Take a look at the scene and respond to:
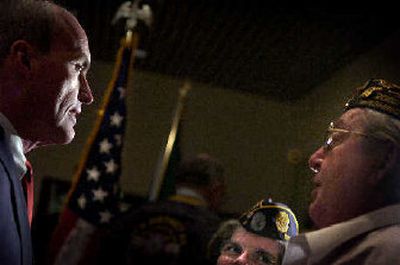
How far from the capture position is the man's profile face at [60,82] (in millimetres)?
1175

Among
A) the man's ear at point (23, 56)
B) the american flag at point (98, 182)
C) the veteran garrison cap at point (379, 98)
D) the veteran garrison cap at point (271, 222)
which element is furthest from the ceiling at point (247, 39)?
the man's ear at point (23, 56)

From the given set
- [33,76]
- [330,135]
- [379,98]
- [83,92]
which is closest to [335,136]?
[330,135]

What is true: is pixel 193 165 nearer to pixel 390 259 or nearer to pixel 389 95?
pixel 389 95

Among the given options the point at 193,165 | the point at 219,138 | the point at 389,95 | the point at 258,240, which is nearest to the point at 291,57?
the point at 219,138

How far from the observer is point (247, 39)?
4.76m

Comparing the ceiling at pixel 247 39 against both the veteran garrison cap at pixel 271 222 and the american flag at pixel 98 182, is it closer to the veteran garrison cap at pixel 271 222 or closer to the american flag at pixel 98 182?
the american flag at pixel 98 182

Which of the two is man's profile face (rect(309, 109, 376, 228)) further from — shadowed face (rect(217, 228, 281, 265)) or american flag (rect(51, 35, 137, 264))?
american flag (rect(51, 35, 137, 264))

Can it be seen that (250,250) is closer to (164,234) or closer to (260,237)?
(260,237)

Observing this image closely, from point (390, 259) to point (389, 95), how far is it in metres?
0.44

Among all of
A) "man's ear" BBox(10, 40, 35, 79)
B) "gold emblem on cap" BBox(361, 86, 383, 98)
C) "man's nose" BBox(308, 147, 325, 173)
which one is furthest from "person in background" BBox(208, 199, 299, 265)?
"man's ear" BBox(10, 40, 35, 79)

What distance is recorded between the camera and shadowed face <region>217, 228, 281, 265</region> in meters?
1.82

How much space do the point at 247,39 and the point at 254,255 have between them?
10.5 ft

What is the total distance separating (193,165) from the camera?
256 centimetres

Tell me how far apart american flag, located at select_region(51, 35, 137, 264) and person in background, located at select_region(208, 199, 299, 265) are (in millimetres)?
1038
